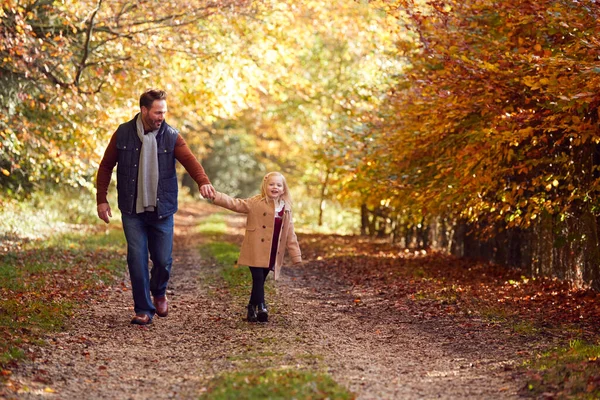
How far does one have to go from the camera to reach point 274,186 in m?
8.24

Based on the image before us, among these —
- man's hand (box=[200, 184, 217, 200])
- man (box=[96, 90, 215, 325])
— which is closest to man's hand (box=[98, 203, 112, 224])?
man (box=[96, 90, 215, 325])

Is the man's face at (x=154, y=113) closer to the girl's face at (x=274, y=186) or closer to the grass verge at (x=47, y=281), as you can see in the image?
the girl's face at (x=274, y=186)

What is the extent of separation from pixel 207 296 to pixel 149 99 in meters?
3.58

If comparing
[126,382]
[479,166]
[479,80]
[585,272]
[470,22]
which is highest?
[470,22]

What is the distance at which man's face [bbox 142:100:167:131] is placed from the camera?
8016 mm

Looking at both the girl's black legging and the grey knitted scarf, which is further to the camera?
the girl's black legging

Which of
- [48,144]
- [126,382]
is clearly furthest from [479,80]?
[48,144]

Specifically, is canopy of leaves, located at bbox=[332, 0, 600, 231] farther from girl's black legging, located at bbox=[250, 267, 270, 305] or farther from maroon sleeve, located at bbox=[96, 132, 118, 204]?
maroon sleeve, located at bbox=[96, 132, 118, 204]

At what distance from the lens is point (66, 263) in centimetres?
1301

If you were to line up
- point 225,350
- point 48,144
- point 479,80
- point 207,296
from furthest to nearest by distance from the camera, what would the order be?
1. point 48,144
2. point 207,296
3. point 479,80
4. point 225,350

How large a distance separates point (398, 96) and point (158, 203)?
22.4 feet

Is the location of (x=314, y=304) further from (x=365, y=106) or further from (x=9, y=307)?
(x=365, y=106)

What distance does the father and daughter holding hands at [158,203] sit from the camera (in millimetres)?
8055

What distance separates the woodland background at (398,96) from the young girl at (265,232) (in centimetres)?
277
